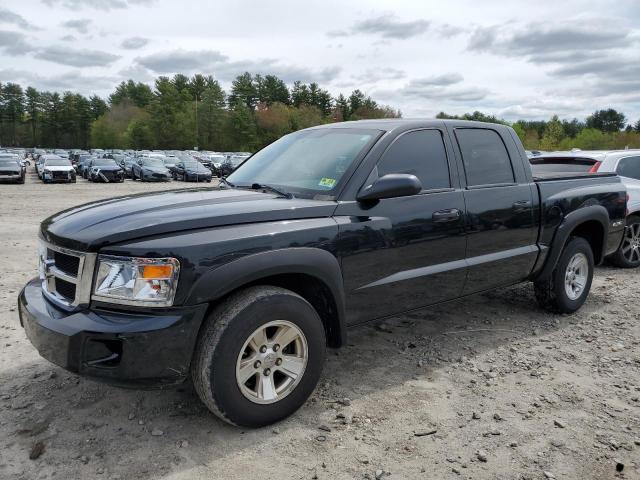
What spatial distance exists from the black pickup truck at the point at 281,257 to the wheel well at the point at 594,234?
932mm

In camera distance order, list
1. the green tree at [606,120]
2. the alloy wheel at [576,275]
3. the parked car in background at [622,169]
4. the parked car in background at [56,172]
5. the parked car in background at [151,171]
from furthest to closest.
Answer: the green tree at [606,120] < the parked car in background at [151,171] < the parked car in background at [56,172] < the parked car in background at [622,169] < the alloy wheel at [576,275]

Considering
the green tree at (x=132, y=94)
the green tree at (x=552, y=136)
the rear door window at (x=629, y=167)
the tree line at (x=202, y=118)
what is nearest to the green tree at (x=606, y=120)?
the tree line at (x=202, y=118)

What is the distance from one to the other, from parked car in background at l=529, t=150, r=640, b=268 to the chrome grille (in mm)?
6396

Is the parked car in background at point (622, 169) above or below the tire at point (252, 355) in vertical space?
above

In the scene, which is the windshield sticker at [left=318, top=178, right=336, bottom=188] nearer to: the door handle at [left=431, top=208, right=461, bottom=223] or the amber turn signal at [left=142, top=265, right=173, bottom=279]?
the door handle at [left=431, top=208, right=461, bottom=223]

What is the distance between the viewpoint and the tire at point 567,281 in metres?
5.11

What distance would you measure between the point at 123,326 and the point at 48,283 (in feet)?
2.66

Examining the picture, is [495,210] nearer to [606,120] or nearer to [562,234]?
[562,234]

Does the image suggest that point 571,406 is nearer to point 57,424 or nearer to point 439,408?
point 439,408

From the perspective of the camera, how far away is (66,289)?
9.61ft

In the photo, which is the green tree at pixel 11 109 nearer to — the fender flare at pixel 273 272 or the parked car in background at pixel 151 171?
the parked car in background at pixel 151 171

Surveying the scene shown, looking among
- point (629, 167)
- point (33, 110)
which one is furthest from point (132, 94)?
point (629, 167)

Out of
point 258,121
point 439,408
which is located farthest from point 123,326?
point 258,121

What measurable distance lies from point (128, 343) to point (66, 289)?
596 millimetres
